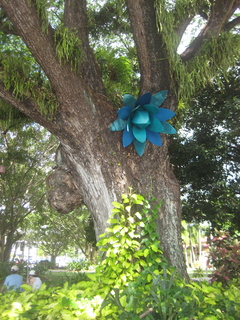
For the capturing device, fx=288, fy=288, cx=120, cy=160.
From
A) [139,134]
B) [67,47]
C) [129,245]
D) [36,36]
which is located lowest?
[129,245]

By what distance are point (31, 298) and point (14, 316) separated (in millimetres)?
404

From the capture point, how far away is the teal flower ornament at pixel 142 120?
3.26 meters

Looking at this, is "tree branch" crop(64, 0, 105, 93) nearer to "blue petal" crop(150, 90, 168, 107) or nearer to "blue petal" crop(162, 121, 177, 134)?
"blue petal" crop(150, 90, 168, 107)

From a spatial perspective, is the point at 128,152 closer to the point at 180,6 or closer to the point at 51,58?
the point at 51,58

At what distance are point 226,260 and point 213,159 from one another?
6.58 ft

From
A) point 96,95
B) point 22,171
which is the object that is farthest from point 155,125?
point 22,171

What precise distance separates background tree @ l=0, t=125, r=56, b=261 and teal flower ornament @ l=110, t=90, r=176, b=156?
792 cm

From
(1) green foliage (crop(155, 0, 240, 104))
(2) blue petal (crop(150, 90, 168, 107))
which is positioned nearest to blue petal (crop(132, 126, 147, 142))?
(2) blue petal (crop(150, 90, 168, 107))

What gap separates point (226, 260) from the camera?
402cm

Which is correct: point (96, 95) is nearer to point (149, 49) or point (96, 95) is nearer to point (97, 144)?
point (97, 144)

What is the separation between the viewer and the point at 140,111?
3.28 metres

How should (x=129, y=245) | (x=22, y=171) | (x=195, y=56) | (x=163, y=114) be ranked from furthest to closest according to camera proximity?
(x=22, y=171), (x=195, y=56), (x=163, y=114), (x=129, y=245)

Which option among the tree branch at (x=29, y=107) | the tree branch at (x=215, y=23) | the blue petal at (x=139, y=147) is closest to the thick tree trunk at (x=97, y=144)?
the tree branch at (x=29, y=107)

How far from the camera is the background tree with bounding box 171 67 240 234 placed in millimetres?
5406
